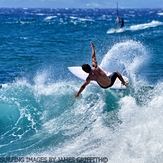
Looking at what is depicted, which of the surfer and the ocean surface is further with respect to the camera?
the ocean surface

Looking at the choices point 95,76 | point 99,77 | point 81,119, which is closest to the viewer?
point 95,76

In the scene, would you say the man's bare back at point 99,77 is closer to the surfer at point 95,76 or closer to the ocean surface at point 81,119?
the surfer at point 95,76

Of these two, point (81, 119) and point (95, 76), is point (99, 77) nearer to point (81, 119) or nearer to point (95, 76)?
point (95, 76)

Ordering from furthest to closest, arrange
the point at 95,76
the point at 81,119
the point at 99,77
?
1. the point at 81,119
2. the point at 99,77
3. the point at 95,76

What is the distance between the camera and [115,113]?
12391 millimetres

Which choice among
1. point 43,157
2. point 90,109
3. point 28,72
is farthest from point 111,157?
point 28,72

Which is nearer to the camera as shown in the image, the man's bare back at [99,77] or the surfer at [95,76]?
the surfer at [95,76]

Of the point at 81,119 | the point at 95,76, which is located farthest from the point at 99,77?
the point at 81,119

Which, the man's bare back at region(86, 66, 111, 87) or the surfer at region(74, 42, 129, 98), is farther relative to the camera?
the man's bare back at region(86, 66, 111, 87)

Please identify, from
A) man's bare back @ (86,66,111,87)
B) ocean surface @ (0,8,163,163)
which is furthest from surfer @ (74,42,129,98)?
ocean surface @ (0,8,163,163)

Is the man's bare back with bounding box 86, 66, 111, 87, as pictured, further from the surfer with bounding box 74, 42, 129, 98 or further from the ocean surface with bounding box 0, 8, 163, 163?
the ocean surface with bounding box 0, 8, 163, 163

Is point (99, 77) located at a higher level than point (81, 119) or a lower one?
higher

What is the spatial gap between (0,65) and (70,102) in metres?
11.0

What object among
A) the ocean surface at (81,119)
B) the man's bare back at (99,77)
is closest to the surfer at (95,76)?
the man's bare back at (99,77)
